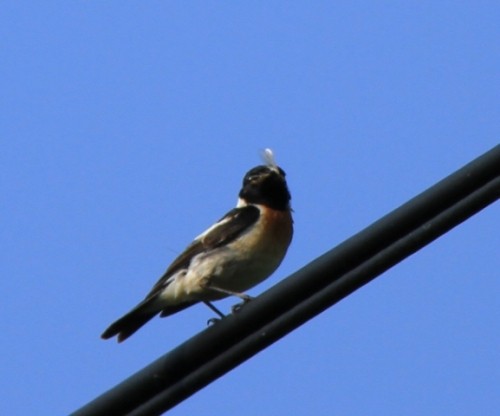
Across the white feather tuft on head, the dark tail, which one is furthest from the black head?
the dark tail

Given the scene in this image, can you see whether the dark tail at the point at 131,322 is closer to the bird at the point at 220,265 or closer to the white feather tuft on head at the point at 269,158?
the bird at the point at 220,265

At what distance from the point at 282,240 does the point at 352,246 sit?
4277 mm

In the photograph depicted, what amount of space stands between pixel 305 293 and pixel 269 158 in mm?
4971

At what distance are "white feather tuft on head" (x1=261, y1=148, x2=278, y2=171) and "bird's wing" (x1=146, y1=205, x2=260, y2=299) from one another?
720 millimetres

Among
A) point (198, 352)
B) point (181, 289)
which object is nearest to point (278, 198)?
point (181, 289)

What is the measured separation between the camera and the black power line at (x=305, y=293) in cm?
466

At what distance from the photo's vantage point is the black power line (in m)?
4.66

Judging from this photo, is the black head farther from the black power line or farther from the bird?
the black power line

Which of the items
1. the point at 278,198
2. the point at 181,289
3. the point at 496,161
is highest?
the point at 278,198

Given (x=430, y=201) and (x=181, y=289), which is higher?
(x=181, y=289)

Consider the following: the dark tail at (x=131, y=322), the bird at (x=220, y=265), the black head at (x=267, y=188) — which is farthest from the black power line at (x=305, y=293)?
the black head at (x=267, y=188)

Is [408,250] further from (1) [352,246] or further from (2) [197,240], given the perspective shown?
(2) [197,240]

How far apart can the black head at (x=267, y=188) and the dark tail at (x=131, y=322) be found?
115 cm

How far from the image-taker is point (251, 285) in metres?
8.97
